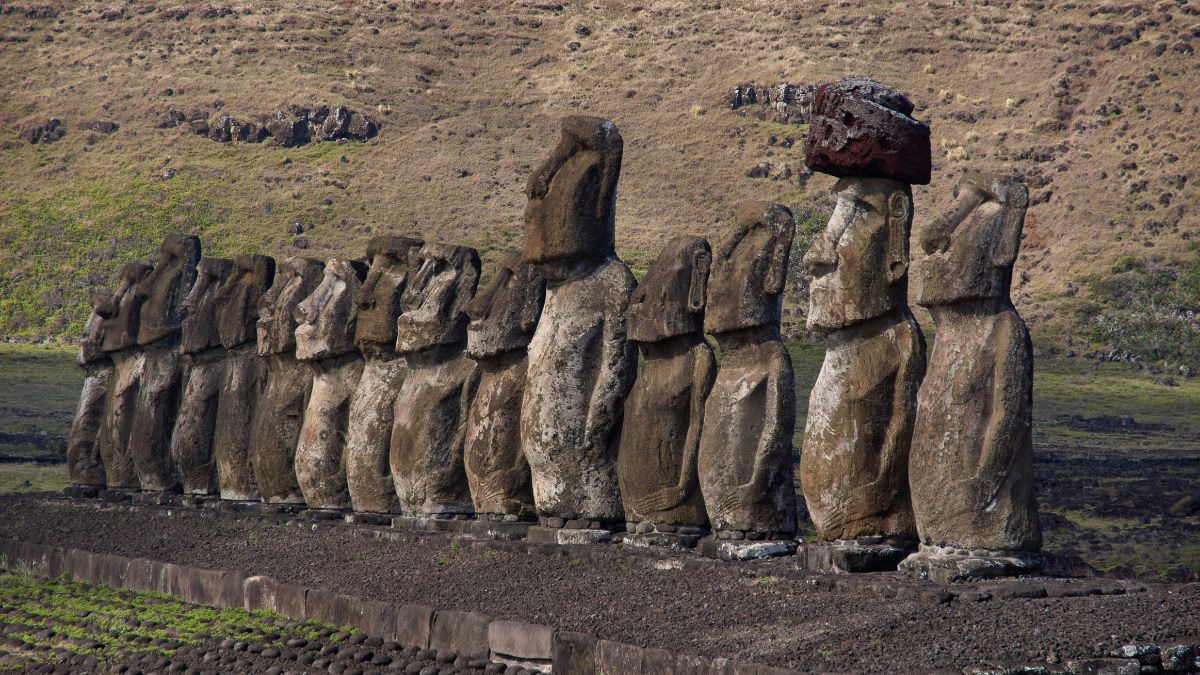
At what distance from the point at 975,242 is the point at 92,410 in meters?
11.8

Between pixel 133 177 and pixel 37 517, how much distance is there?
126 ft

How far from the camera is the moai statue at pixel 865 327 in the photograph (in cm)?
957

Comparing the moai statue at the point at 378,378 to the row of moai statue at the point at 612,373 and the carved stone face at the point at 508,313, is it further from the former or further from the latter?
the carved stone face at the point at 508,313

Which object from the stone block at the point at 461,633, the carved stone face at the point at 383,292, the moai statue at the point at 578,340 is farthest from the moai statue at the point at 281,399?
the stone block at the point at 461,633

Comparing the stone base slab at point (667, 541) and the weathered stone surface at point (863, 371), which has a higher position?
the weathered stone surface at point (863, 371)

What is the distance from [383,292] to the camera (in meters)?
14.2

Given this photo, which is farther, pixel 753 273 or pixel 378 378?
pixel 378 378

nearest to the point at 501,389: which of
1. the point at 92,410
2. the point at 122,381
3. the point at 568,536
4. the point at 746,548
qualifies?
the point at 568,536

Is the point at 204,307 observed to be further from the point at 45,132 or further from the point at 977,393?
the point at 45,132

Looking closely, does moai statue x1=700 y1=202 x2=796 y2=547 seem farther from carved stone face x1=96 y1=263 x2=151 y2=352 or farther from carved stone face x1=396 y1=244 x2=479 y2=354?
carved stone face x1=96 y1=263 x2=151 y2=352

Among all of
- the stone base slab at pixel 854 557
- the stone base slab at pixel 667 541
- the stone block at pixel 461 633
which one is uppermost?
the stone base slab at pixel 854 557

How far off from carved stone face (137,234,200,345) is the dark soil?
4292 millimetres

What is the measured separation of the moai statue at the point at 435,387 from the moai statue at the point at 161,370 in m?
4.13

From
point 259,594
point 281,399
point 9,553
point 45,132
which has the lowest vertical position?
point 9,553
